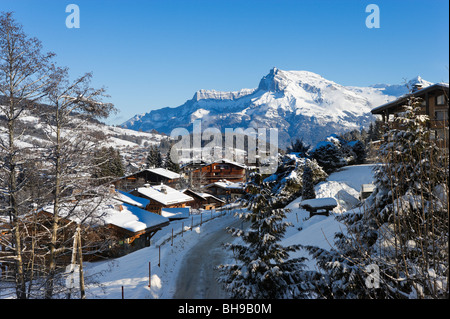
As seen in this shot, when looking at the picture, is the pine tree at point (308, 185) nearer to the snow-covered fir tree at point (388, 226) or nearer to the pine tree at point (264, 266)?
the snow-covered fir tree at point (388, 226)

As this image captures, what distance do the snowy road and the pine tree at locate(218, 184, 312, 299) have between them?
2.32m

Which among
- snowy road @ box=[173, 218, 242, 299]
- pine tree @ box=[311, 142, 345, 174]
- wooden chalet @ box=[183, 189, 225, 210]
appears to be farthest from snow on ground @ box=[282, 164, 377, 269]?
wooden chalet @ box=[183, 189, 225, 210]

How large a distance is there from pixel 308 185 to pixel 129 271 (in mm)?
19198

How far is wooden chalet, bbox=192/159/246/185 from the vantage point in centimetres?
6812

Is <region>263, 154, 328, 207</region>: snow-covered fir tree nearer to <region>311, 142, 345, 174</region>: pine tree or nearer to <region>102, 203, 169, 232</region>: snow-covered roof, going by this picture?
<region>311, 142, 345, 174</region>: pine tree

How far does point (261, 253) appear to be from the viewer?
357 inches

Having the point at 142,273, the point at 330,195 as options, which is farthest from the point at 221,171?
the point at 142,273

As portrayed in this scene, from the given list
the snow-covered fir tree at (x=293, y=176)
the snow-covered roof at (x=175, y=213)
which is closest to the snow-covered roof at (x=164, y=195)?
the snow-covered roof at (x=175, y=213)

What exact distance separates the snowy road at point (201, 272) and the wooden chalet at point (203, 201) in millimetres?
25258

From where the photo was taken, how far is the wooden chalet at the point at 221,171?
68125mm
